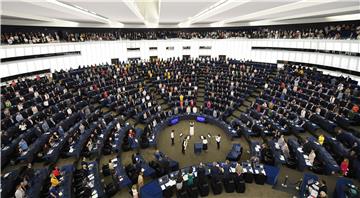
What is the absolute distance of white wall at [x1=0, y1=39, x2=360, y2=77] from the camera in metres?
22.2

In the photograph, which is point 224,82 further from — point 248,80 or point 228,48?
point 228,48

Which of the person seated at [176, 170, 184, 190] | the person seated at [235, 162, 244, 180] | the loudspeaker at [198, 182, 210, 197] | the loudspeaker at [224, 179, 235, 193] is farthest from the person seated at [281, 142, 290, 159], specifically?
the person seated at [176, 170, 184, 190]

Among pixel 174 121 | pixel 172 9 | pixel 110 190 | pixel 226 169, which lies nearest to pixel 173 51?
pixel 174 121

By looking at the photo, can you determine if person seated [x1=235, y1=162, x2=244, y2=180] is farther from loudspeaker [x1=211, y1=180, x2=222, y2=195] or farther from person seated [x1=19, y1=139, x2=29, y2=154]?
person seated [x1=19, y1=139, x2=29, y2=154]

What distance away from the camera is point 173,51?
40.6 meters

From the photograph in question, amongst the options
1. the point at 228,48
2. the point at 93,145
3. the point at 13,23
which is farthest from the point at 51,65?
the point at 228,48

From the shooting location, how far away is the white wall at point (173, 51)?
22.2m

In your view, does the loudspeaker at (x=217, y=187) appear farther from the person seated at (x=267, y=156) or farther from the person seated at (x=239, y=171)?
the person seated at (x=267, y=156)

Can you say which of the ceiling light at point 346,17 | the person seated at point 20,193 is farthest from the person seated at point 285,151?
the ceiling light at point 346,17

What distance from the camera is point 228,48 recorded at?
128 ft

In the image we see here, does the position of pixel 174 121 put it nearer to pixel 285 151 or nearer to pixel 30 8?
pixel 285 151

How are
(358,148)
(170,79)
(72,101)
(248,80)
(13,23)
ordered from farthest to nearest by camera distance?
(170,79)
(248,80)
(13,23)
(72,101)
(358,148)

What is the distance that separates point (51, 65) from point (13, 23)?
238 inches

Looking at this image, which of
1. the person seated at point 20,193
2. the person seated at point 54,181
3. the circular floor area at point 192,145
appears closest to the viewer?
the person seated at point 20,193
